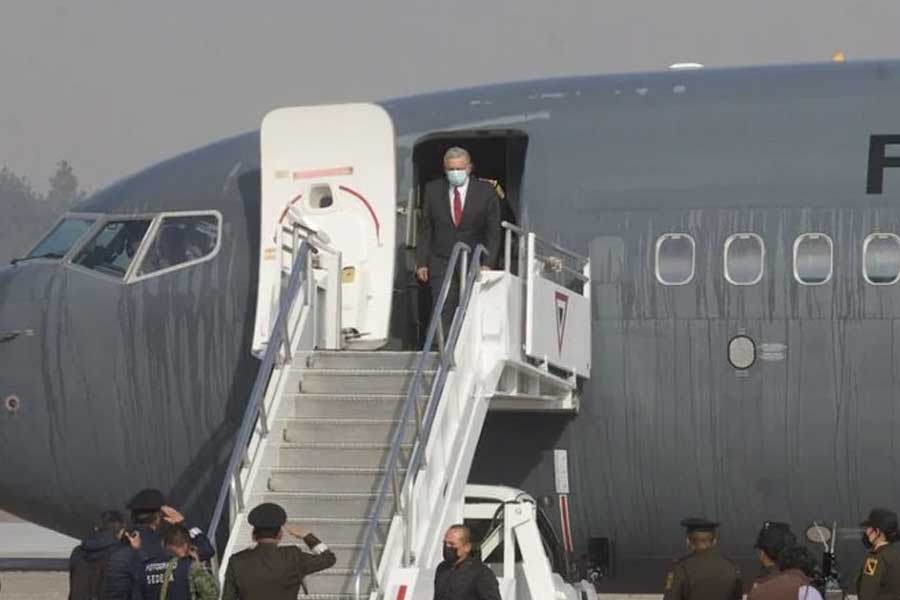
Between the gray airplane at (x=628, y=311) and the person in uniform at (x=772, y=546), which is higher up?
the gray airplane at (x=628, y=311)

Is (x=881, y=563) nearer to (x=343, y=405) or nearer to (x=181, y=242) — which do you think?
(x=343, y=405)

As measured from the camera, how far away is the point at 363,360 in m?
17.4

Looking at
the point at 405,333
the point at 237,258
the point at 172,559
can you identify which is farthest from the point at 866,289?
the point at 172,559

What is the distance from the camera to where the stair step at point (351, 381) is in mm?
17016

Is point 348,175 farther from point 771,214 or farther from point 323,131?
point 771,214

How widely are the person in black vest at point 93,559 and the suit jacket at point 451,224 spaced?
3.66 meters

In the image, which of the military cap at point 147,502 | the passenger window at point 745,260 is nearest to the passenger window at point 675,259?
the passenger window at point 745,260

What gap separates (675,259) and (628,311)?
2.10ft

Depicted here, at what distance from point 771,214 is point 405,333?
3.53 metres

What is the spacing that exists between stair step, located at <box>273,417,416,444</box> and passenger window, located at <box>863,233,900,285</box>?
4.56 metres

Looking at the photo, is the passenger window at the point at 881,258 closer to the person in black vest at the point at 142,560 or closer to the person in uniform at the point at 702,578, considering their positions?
the person in uniform at the point at 702,578

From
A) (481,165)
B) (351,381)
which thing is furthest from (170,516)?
(481,165)

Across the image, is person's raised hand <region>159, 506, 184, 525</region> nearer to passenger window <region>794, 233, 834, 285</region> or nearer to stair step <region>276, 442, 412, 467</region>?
stair step <region>276, 442, 412, 467</region>

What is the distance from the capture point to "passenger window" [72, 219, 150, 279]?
1967 centimetres
